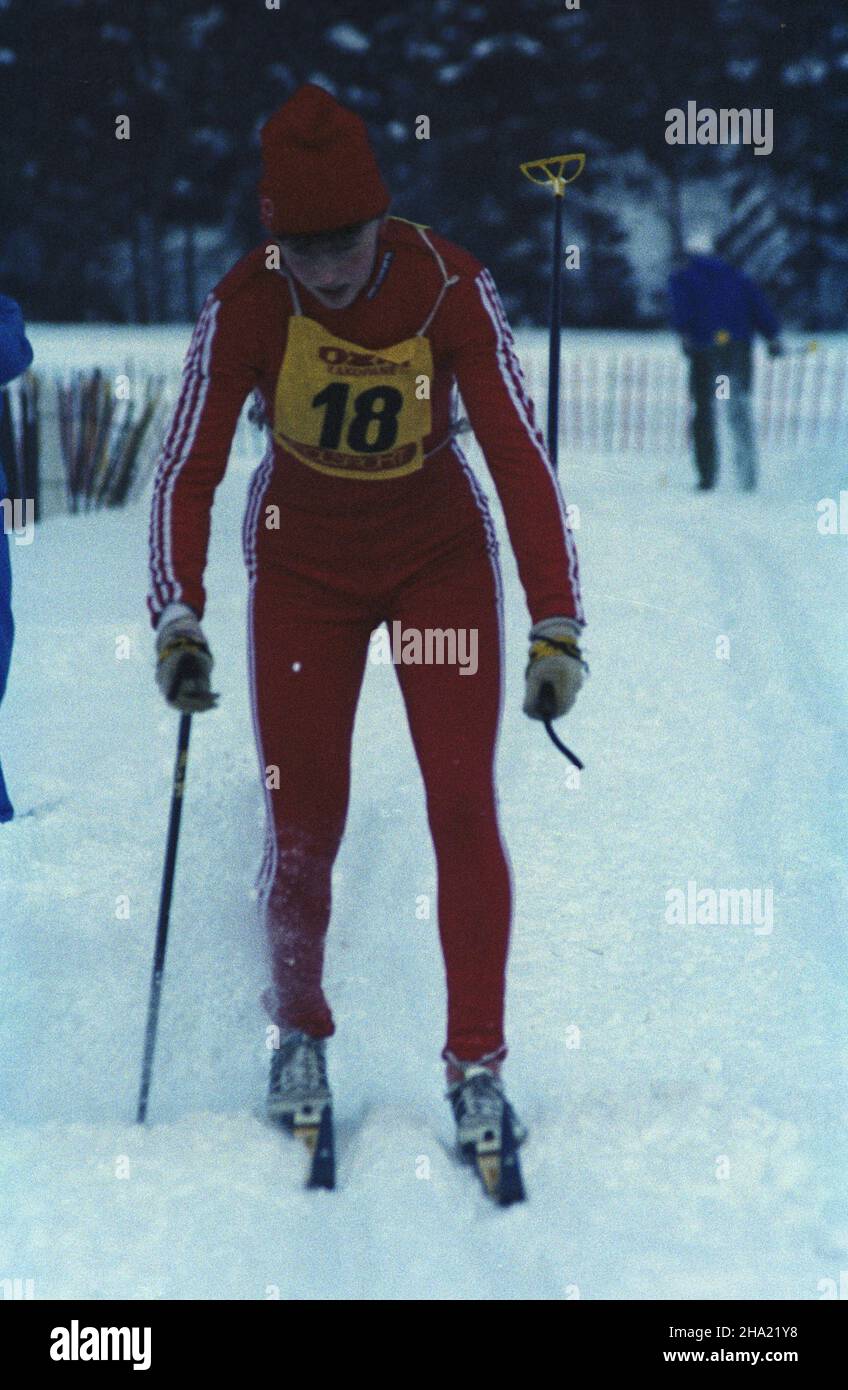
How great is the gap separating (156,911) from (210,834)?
0.46 metres

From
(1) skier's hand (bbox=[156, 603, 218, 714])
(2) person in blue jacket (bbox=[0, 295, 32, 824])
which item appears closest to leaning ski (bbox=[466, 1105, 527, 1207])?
(1) skier's hand (bbox=[156, 603, 218, 714])

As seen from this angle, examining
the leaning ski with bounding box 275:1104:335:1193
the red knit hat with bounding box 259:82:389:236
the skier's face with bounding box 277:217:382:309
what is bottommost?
the leaning ski with bounding box 275:1104:335:1193

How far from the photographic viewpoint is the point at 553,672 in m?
2.62

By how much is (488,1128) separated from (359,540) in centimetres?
111

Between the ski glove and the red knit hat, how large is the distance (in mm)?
796

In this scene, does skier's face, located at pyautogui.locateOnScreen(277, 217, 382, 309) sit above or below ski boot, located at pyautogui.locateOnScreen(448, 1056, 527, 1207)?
above

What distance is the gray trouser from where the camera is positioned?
34.3 feet

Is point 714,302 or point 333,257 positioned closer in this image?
point 333,257

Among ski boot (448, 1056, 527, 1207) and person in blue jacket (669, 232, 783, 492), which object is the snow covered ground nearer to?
ski boot (448, 1056, 527, 1207)

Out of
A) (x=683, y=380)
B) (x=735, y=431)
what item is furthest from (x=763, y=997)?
(x=683, y=380)

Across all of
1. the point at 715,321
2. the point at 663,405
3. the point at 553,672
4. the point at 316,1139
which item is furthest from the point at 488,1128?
the point at 663,405

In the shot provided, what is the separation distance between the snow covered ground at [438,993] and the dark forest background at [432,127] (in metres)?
21.7

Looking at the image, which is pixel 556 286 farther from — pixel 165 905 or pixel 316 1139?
pixel 316 1139

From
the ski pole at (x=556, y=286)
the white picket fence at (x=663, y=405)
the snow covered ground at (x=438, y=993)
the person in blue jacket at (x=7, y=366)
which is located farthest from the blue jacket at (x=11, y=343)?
the white picket fence at (x=663, y=405)
